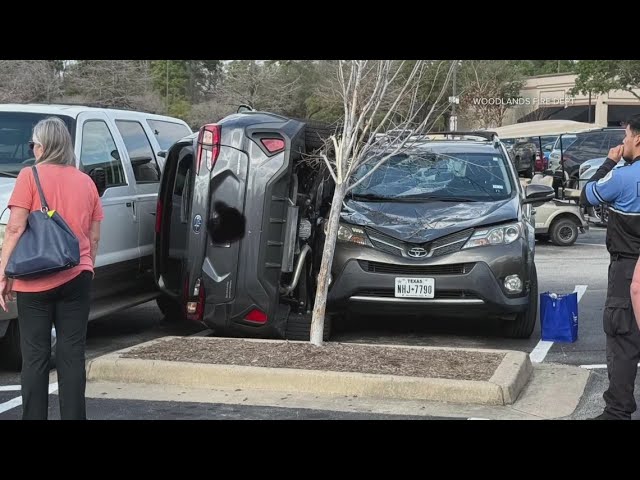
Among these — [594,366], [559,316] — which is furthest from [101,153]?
[594,366]

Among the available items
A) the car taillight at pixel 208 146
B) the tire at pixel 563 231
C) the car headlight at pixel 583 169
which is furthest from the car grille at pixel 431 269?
the car headlight at pixel 583 169

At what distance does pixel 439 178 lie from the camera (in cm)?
902

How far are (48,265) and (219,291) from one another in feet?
9.19

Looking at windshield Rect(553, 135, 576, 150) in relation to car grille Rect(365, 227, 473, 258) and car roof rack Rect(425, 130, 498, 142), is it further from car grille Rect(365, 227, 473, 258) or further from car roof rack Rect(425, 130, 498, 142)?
car grille Rect(365, 227, 473, 258)

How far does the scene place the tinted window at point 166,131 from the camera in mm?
9625

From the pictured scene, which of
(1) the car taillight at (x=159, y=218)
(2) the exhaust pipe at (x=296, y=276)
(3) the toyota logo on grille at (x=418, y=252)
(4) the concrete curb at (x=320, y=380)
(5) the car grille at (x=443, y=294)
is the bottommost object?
(4) the concrete curb at (x=320, y=380)

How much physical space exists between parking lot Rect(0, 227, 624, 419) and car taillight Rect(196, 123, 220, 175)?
6.43 ft

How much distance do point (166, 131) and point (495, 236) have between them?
3892 millimetres

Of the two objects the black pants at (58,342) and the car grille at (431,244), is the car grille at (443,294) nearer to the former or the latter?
the car grille at (431,244)

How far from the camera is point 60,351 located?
511cm

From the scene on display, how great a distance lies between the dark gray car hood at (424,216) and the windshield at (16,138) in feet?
8.95

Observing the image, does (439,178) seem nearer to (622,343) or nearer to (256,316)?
(256,316)

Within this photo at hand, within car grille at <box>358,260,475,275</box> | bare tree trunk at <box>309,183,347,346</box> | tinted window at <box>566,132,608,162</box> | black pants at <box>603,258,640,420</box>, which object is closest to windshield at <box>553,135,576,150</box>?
tinted window at <box>566,132,608,162</box>

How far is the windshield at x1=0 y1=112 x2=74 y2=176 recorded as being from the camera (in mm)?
7664
